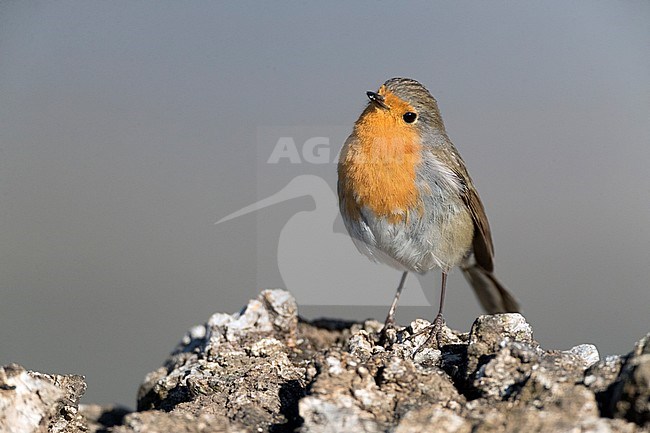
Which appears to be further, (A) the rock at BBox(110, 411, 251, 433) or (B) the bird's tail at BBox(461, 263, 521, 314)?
(B) the bird's tail at BBox(461, 263, 521, 314)

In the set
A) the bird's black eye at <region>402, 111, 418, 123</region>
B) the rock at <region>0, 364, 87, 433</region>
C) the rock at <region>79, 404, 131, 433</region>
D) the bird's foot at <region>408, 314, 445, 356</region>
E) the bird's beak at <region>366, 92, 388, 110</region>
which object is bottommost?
the rock at <region>79, 404, 131, 433</region>

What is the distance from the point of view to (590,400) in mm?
1947

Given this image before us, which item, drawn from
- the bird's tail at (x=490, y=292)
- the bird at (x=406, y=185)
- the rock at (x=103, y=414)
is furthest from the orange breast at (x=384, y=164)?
the rock at (x=103, y=414)

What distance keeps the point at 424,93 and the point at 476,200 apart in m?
0.80

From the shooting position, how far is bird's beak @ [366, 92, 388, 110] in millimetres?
3881

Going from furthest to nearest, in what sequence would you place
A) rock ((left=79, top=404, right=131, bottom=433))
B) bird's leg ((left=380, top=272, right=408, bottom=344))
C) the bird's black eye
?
the bird's black eye
bird's leg ((left=380, top=272, right=408, bottom=344))
rock ((left=79, top=404, right=131, bottom=433))

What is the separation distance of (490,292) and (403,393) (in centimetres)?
311

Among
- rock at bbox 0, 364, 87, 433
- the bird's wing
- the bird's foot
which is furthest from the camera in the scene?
the bird's wing

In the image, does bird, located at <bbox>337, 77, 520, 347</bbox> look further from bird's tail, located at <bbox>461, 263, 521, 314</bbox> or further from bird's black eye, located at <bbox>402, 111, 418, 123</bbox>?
bird's tail, located at <bbox>461, 263, 521, 314</bbox>

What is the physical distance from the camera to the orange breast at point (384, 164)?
3816mm

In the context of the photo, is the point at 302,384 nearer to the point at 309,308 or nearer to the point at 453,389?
the point at 453,389

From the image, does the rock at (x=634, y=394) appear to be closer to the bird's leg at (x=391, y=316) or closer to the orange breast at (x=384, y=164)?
the bird's leg at (x=391, y=316)

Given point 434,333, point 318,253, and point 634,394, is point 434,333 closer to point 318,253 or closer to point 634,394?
point 634,394

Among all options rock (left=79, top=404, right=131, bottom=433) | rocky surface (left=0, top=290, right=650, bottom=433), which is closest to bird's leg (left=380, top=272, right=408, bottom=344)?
rocky surface (left=0, top=290, right=650, bottom=433)
